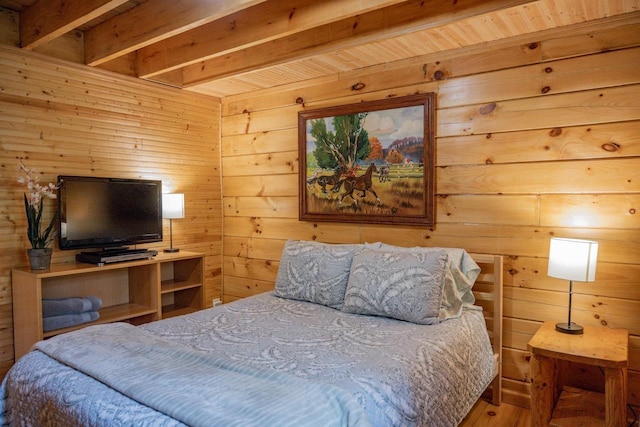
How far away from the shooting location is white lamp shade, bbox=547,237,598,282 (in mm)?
2104

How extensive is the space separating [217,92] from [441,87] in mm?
2001

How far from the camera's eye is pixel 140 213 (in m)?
3.27

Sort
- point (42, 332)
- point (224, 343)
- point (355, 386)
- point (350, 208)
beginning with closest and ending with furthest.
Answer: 1. point (355, 386)
2. point (224, 343)
3. point (42, 332)
4. point (350, 208)

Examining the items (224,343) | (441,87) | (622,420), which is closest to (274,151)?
(441,87)

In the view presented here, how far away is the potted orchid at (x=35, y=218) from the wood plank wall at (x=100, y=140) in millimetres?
84

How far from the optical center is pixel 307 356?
1.85 meters

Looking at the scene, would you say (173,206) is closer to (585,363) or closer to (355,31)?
(355,31)

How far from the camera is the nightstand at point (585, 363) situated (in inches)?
74.4

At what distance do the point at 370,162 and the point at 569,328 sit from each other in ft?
Answer: 5.22

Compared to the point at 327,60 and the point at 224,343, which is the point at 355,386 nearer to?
the point at 224,343

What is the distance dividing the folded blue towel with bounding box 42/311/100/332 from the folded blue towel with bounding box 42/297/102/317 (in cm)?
2

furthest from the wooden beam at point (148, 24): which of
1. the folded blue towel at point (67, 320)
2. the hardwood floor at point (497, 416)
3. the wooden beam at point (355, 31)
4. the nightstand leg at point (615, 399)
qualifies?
the hardwood floor at point (497, 416)

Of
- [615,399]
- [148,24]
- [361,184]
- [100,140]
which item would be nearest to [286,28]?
[148,24]

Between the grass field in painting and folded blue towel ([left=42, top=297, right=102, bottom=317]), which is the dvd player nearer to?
folded blue towel ([left=42, top=297, right=102, bottom=317])
